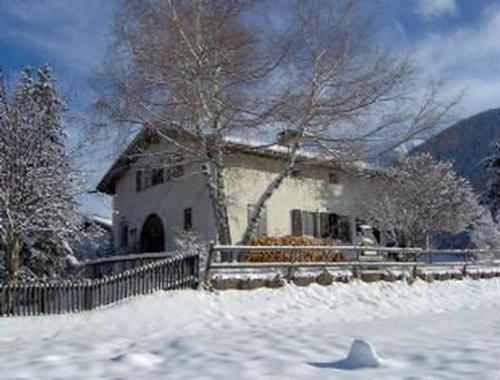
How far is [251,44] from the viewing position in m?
21.8

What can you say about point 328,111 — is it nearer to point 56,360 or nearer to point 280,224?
point 280,224

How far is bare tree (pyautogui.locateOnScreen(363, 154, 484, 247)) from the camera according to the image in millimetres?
33906

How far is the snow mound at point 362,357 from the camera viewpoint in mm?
6117

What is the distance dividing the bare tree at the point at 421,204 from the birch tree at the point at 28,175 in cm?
1704

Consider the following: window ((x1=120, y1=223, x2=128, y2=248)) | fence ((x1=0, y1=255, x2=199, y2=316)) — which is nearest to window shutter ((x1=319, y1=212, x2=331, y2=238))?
window ((x1=120, y1=223, x2=128, y2=248))

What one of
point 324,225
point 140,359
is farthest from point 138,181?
point 140,359

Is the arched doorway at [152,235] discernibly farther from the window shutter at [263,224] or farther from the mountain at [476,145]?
the mountain at [476,145]

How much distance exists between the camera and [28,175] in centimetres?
1970

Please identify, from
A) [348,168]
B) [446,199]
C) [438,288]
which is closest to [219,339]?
[438,288]

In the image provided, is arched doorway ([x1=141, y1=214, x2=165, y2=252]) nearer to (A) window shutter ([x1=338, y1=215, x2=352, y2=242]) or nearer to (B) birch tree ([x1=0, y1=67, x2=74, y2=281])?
(A) window shutter ([x1=338, y1=215, x2=352, y2=242])

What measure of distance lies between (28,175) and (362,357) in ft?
51.2

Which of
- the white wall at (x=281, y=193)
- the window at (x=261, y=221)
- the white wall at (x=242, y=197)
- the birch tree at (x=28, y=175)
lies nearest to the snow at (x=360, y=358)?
the birch tree at (x=28, y=175)

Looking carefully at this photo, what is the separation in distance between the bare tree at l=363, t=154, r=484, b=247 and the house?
46.1 inches

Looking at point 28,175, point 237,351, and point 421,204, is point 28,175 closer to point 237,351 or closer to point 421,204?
point 237,351
